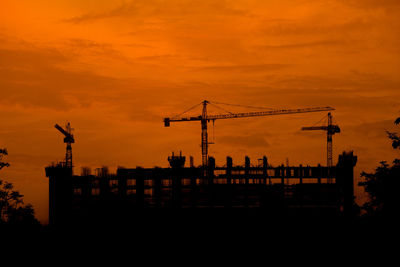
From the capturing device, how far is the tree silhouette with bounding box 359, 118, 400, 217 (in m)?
55.3

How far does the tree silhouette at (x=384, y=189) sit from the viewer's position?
5528 cm

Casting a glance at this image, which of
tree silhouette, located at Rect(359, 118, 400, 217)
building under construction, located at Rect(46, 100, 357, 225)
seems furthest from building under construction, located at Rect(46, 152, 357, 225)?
tree silhouette, located at Rect(359, 118, 400, 217)

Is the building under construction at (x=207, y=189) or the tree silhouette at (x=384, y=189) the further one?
the building under construction at (x=207, y=189)

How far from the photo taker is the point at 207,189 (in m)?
161

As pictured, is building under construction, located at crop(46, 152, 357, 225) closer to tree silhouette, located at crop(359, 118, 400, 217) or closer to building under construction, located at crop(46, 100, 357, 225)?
building under construction, located at crop(46, 100, 357, 225)

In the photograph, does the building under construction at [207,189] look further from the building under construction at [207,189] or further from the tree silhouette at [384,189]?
the tree silhouette at [384,189]

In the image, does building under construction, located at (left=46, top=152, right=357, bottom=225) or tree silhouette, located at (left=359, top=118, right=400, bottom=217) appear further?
building under construction, located at (left=46, top=152, right=357, bottom=225)

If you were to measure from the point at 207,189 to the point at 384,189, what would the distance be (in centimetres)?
10548

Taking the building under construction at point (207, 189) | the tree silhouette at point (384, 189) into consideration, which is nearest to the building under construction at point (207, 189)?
the building under construction at point (207, 189)

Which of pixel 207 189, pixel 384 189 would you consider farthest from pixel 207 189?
pixel 384 189

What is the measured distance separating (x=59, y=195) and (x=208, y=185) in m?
34.5

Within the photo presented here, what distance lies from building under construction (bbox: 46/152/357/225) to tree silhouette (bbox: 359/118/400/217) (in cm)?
8365

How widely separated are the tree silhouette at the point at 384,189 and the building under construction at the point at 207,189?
83650 mm

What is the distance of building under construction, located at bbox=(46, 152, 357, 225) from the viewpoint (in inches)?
5906
